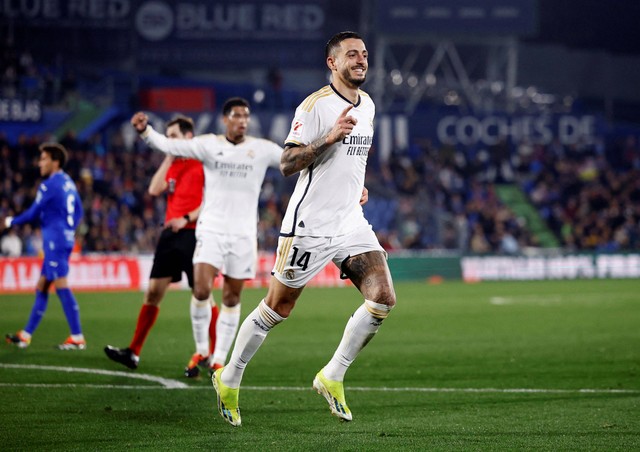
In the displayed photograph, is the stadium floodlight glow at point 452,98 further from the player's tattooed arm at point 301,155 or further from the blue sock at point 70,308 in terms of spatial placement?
the player's tattooed arm at point 301,155

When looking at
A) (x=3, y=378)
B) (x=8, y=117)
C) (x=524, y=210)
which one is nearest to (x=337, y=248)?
(x=3, y=378)

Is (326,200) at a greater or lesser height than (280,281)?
greater

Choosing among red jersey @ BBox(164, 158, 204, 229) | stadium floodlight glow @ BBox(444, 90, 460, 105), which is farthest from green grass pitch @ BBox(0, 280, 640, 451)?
stadium floodlight glow @ BBox(444, 90, 460, 105)

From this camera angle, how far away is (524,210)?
3953cm

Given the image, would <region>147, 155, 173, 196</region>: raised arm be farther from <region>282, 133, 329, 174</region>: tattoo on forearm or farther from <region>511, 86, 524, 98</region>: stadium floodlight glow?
<region>511, 86, 524, 98</region>: stadium floodlight glow

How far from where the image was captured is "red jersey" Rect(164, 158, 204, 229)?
11273 mm

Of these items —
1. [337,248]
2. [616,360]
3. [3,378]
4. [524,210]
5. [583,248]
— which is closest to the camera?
[337,248]

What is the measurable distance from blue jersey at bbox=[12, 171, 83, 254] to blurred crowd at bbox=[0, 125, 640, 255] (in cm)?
1386

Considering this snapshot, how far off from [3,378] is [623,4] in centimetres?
4717

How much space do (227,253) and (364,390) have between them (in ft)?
6.71

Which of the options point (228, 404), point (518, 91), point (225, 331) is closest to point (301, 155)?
point (228, 404)

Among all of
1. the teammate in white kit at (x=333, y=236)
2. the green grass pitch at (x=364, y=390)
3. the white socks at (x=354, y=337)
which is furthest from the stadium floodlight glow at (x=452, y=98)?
the white socks at (x=354, y=337)

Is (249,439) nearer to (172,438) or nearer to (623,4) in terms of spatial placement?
(172,438)

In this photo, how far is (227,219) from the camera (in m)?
10.6
